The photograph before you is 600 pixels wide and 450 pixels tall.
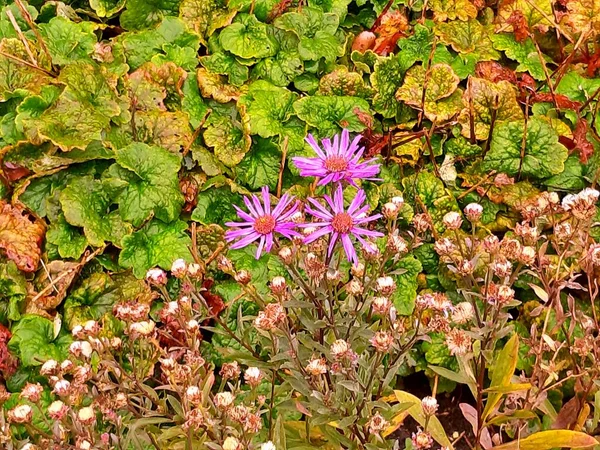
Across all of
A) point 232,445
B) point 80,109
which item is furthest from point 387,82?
point 232,445

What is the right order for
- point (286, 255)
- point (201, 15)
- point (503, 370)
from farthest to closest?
point (201, 15) < point (503, 370) < point (286, 255)

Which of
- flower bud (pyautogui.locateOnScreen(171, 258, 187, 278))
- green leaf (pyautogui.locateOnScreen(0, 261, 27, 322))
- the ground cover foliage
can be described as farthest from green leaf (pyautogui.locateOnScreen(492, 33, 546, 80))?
green leaf (pyautogui.locateOnScreen(0, 261, 27, 322))

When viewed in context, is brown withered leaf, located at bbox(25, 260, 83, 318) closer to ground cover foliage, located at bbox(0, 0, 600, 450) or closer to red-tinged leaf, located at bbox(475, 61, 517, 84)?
ground cover foliage, located at bbox(0, 0, 600, 450)

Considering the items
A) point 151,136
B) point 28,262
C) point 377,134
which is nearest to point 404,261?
point 377,134

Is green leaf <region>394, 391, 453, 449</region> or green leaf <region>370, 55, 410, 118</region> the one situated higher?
green leaf <region>370, 55, 410, 118</region>

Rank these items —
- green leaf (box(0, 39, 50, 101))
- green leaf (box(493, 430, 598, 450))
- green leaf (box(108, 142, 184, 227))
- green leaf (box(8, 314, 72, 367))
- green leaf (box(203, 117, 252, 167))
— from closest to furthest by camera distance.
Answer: green leaf (box(493, 430, 598, 450)) → green leaf (box(8, 314, 72, 367)) → green leaf (box(108, 142, 184, 227)) → green leaf (box(203, 117, 252, 167)) → green leaf (box(0, 39, 50, 101))

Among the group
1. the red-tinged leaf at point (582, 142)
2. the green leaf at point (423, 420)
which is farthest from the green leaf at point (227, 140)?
the red-tinged leaf at point (582, 142)

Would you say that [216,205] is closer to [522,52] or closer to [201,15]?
[201,15]
